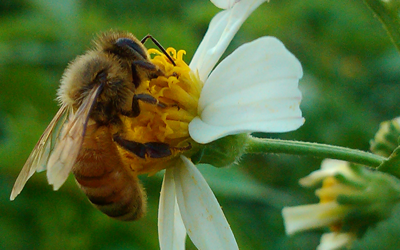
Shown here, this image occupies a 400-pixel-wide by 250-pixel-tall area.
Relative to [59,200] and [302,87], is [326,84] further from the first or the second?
[59,200]

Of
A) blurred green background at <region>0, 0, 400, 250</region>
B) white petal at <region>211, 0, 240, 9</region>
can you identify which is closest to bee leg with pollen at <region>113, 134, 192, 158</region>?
white petal at <region>211, 0, 240, 9</region>

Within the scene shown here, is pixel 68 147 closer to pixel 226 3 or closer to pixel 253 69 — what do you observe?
pixel 253 69

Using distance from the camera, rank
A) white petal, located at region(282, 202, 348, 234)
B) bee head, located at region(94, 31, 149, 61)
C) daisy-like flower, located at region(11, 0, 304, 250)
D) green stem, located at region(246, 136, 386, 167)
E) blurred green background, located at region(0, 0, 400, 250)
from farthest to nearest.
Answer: blurred green background, located at region(0, 0, 400, 250)
white petal, located at region(282, 202, 348, 234)
bee head, located at region(94, 31, 149, 61)
green stem, located at region(246, 136, 386, 167)
daisy-like flower, located at region(11, 0, 304, 250)

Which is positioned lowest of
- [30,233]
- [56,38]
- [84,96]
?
[30,233]

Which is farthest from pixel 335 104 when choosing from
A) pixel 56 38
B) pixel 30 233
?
pixel 30 233

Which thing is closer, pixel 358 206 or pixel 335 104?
pixel 358 206

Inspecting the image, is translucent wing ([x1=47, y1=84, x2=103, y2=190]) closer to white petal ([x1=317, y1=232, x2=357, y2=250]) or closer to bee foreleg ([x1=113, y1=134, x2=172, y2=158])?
bee foreleg ([x1=113, y1=134, x2=172, y2=158])
